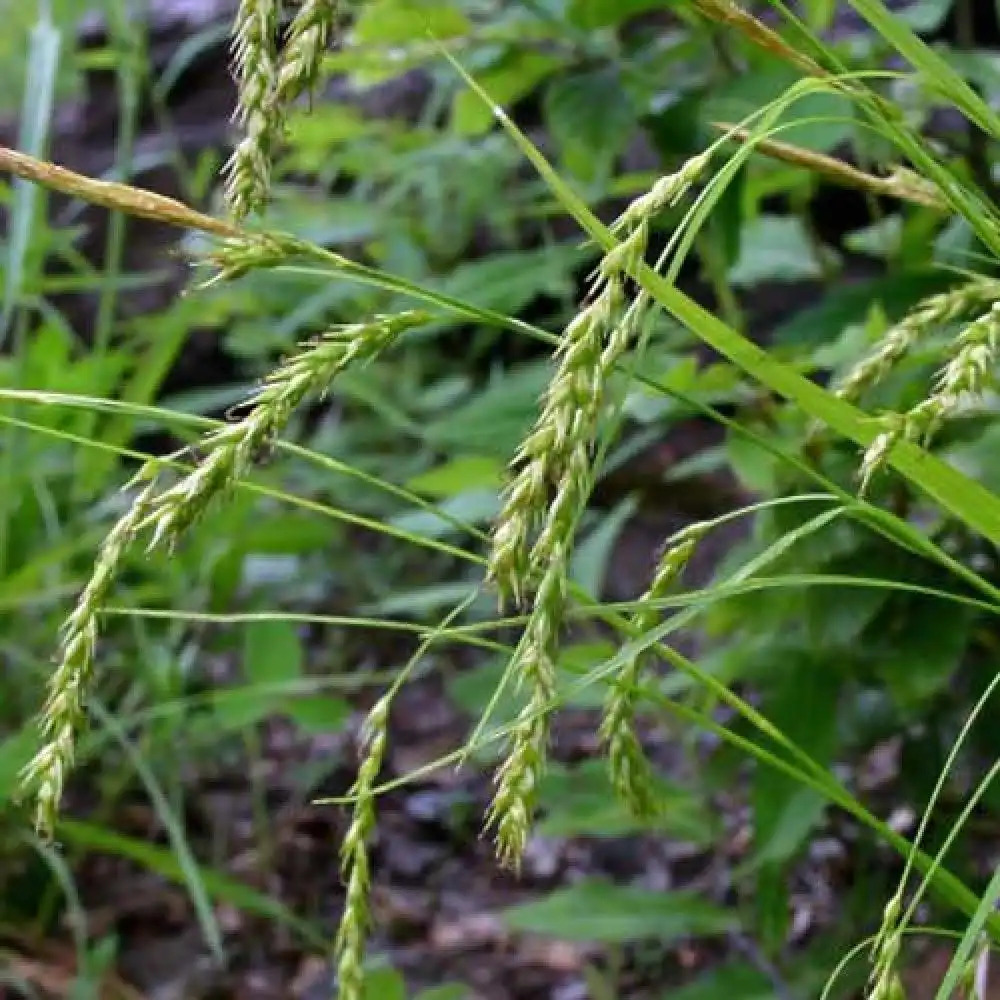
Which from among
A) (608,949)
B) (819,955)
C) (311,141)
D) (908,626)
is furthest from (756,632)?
(311,141)

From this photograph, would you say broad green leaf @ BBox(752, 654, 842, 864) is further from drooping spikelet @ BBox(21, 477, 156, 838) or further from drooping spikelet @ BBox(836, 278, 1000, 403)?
drooping spikelet @ BBox(21, 477, 156, 838)

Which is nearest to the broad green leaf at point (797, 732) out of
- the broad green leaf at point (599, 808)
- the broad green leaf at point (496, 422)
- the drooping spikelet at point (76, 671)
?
the broad green leaf at point (599, 808)

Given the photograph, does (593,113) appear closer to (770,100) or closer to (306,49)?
(770,100)

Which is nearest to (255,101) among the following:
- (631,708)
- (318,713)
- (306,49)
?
(306,49)

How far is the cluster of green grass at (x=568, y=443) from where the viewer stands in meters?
0.55

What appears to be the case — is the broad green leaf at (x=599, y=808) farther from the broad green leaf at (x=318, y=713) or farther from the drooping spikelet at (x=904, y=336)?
the drooping spikelet at (x=904, y=336)

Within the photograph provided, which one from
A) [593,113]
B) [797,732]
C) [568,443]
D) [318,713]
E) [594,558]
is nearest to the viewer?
[568,443]

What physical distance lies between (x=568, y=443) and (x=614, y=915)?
852mm

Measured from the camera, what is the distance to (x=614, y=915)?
125cm

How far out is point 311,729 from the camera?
1.53 metres

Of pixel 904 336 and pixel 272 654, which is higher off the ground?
pixel 904 336

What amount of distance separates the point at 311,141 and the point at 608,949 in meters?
0.97

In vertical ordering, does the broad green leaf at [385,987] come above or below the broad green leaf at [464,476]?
below

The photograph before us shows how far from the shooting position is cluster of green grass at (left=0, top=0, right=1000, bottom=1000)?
55 centimetres
